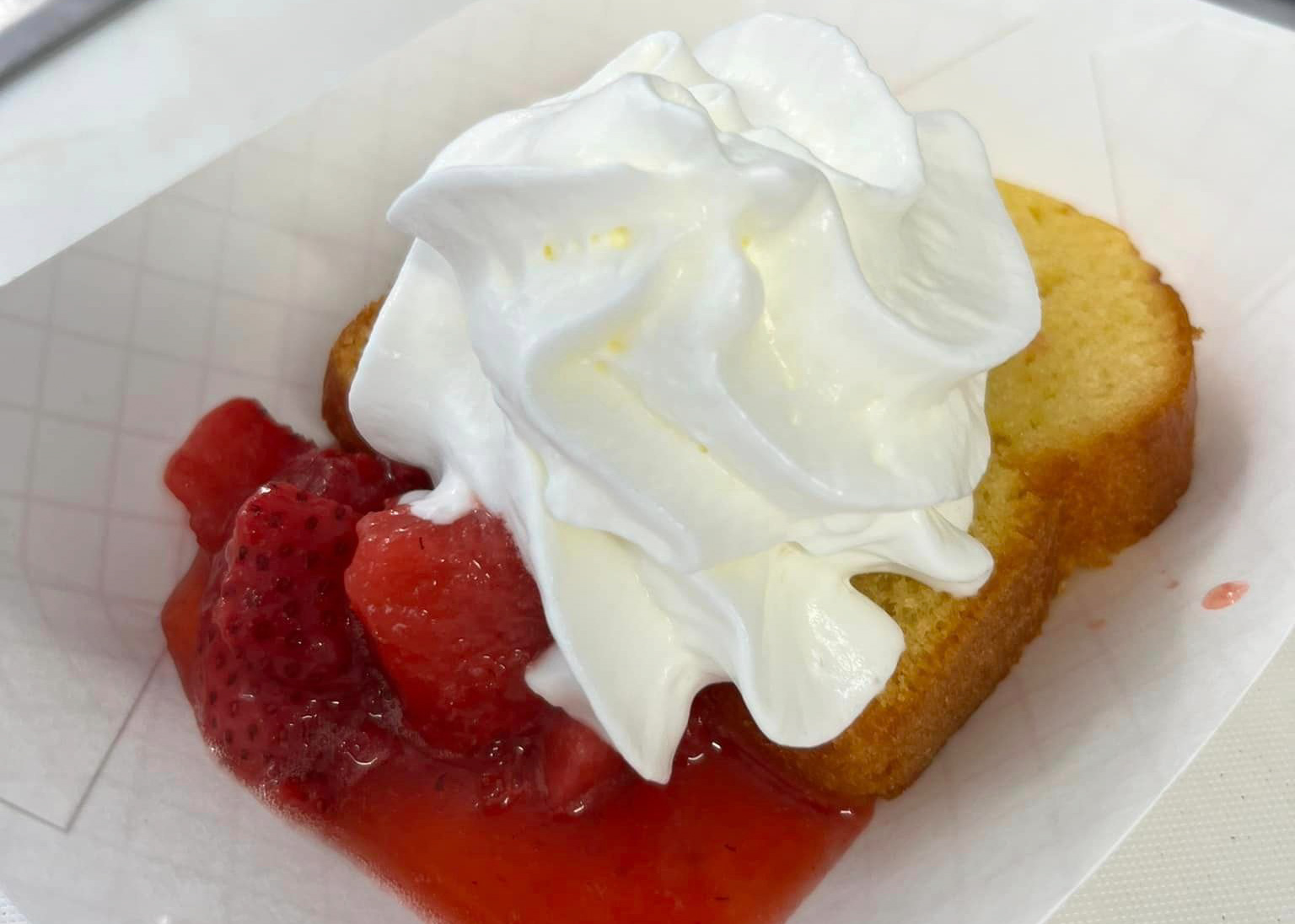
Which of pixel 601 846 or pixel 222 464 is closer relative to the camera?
pixel 601 846

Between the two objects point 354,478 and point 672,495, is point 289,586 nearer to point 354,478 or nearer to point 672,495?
point 354,478

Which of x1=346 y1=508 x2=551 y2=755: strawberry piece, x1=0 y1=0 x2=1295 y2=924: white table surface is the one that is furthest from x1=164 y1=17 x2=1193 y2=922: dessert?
x1=0 y1=0 x2=1295 y2=924: white table surface

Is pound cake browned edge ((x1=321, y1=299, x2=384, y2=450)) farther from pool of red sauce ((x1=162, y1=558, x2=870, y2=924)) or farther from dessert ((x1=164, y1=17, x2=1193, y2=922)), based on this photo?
pool of red sauce ((x1=162, y1=558, x2=870, y2=924))

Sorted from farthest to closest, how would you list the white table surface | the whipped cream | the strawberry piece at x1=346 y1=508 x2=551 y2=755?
the white table surface < the strawberry piece at x1=346 y1=508 x2=551 y2=755 < the whipped cream

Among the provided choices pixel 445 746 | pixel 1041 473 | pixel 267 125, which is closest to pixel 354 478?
pixel 445 746

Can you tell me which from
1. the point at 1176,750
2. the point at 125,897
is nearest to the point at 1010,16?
the point at 1176,750

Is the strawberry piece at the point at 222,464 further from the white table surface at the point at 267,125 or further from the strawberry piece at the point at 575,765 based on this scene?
the strawberry piece at the point at 575,765
